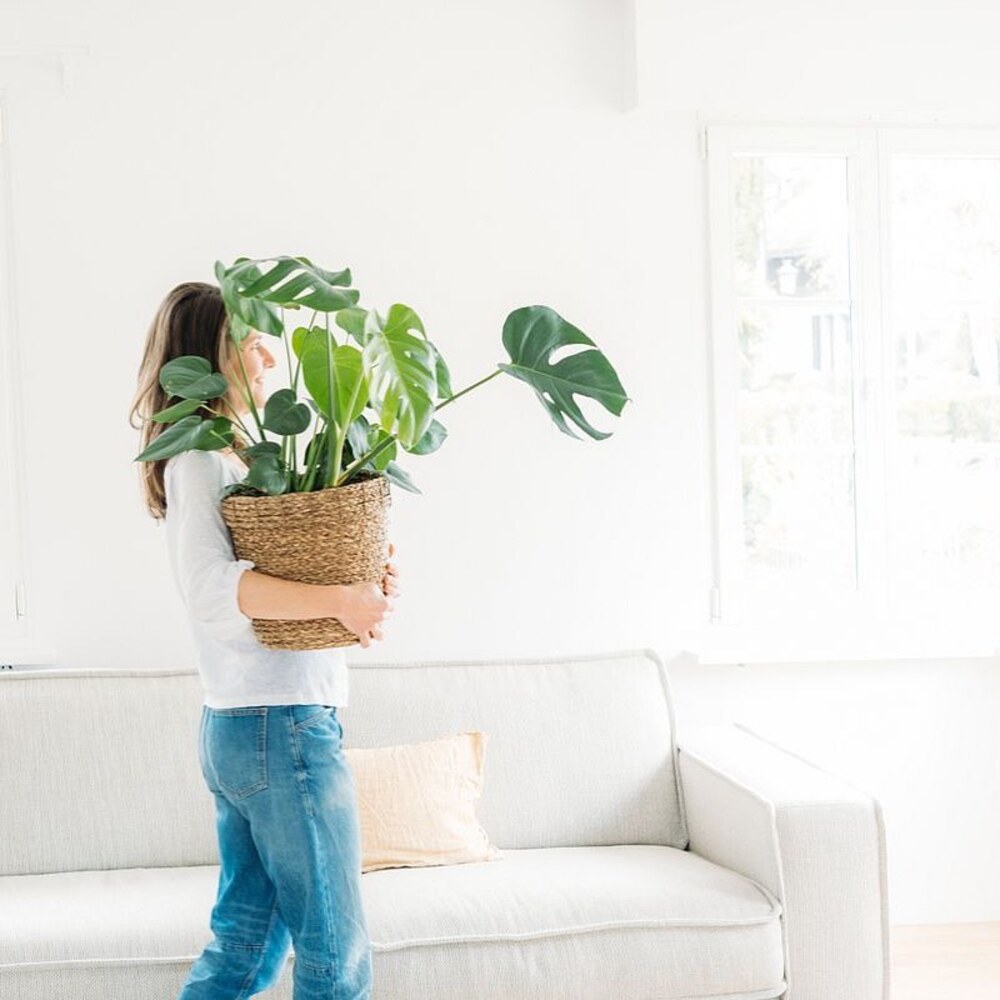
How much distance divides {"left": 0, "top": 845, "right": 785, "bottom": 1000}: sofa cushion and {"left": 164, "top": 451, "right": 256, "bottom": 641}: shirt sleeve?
0.75 meters

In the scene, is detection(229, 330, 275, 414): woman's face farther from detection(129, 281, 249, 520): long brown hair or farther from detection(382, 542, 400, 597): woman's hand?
detection(382, 542, 400, 597): woman's hand

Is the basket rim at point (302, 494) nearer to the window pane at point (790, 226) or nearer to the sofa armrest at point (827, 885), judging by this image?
the sofa armrest at point (827, 885)

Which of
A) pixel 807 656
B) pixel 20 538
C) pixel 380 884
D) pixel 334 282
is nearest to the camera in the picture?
pixel 334 282

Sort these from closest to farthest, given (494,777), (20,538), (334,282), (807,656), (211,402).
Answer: (334,282) → (211,402) → (494,777) → (20,538) → (807,656)

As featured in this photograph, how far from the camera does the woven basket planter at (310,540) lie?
204 cm

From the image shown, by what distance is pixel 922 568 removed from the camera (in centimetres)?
383

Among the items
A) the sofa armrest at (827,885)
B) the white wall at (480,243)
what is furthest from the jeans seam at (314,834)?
the white wall at (480,243)

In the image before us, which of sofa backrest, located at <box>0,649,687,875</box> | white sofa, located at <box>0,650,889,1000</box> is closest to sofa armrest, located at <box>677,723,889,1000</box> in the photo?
white sofa, located at <box>0,650,889,1000</box>

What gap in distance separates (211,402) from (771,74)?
2.05 m

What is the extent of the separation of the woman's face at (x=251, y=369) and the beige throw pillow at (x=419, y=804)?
1050 mm

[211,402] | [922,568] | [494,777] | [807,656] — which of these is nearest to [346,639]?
[211,402]

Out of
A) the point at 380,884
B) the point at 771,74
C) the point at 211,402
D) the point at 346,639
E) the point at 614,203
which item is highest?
the point at 771,74

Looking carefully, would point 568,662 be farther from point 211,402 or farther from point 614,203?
point 211,402

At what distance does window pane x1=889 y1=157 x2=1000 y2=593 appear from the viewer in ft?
12.5
